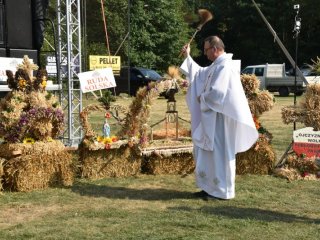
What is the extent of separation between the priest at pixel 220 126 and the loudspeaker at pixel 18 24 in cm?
583

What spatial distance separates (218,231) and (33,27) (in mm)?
7721

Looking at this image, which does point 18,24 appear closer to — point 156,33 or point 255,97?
point 255,97

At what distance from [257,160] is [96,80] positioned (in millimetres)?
3452

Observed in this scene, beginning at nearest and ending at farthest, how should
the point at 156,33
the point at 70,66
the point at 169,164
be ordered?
the point at 169,164
the point at 70,66
the point at 156,33

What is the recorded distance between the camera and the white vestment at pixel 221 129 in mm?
6398

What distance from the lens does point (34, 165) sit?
6.91 m

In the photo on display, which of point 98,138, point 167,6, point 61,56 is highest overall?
point 167,6

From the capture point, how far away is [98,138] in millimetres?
7699

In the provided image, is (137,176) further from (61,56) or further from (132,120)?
(61,56)

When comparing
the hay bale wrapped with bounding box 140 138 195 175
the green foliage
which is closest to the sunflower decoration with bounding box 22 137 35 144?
the hay bale wrapped with bounding box 140 138 195 175

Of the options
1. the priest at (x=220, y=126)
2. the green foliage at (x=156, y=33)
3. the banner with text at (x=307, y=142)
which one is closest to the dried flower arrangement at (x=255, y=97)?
the banner with text at (x=307, y=142)

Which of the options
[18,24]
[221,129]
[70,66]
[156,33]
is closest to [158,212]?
[221,129]

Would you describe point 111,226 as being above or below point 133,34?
below

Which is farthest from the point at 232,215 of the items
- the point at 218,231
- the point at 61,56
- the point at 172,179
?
the point at 61,56
